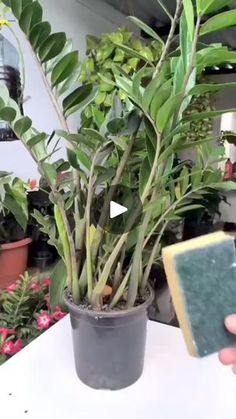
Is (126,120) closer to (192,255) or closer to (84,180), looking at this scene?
(84,180)

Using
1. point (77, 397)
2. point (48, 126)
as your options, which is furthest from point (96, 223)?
point (48, 126)

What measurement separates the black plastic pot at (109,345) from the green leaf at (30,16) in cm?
48

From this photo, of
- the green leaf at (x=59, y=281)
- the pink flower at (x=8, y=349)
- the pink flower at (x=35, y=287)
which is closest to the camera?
the green leaf at (x=59, y=281)

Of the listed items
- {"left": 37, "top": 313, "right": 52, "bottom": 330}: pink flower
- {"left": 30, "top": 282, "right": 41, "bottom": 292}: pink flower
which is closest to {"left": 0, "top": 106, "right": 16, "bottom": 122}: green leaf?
{"left": 37, "top": 313, "right": 52, "bottom": 330}: pink flower

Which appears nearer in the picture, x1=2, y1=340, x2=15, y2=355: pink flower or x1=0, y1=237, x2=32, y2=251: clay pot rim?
x1=2, y1=340, x2=15, y2=355: pink flower

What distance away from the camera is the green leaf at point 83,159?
0.60 metres

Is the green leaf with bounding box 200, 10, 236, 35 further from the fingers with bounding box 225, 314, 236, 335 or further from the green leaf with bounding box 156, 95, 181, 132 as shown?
the fingers with bounding box 225, 314, 236, 335

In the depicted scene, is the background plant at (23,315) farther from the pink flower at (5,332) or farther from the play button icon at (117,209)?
the play button icon at (117,209)

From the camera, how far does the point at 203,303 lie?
18.7 inches

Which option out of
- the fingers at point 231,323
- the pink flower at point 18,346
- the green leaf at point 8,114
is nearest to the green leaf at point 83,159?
the green leaf at point 8,114

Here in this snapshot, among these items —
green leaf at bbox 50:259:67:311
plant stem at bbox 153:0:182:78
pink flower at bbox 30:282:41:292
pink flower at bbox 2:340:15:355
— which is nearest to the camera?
plant stem at bbox 153:0:182:78

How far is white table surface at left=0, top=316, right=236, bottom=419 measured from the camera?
607 mm

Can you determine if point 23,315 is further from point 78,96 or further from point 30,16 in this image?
point 30,16

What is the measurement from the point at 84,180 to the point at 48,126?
1414mm
